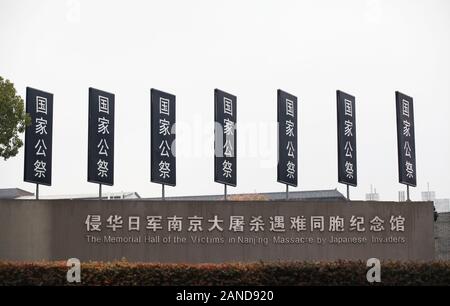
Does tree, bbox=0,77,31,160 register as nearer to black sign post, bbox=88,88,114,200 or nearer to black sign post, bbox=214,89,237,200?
black sign post, bbox=88,88,114,200

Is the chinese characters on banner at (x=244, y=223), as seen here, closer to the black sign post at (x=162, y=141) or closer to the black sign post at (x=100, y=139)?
the black sign post at (x=162, y=141)

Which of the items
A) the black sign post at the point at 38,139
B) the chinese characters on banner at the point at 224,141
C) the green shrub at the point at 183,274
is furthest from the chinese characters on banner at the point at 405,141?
the black sign post at the point at 38,139

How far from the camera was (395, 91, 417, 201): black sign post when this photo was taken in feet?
52.8

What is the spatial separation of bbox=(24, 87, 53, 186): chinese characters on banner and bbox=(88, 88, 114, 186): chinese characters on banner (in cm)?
87

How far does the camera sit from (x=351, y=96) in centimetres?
1631

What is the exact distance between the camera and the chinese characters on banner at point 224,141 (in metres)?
15.3

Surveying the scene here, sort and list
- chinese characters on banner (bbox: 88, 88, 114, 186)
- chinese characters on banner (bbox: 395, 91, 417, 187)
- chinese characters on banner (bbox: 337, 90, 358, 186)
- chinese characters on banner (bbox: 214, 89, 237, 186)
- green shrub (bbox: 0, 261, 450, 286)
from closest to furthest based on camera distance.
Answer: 1. green shrub (bbox: 0, 261, 450, 286)
2. chinese characters on banner (bbox: 88, 88, 114, 186)
3. chinese characters on banner (bbox: 214, 89, 237, 186)
4. chinese characters on banner (bbox: 337, 90, 358, 186)
5. chinese characters on banner (bbox: 395, 91, 417, 187)

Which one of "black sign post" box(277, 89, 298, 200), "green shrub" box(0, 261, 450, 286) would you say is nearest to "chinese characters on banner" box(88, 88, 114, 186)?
"green shrub" box(0, 261, 450, 286)

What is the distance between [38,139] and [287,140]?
5.31 meters

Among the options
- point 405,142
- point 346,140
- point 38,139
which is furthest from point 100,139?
point 405,142

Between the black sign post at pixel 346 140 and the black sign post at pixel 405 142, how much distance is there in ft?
3.39

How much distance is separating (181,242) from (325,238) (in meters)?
2.97

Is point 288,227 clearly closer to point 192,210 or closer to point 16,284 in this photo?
point 192,210
